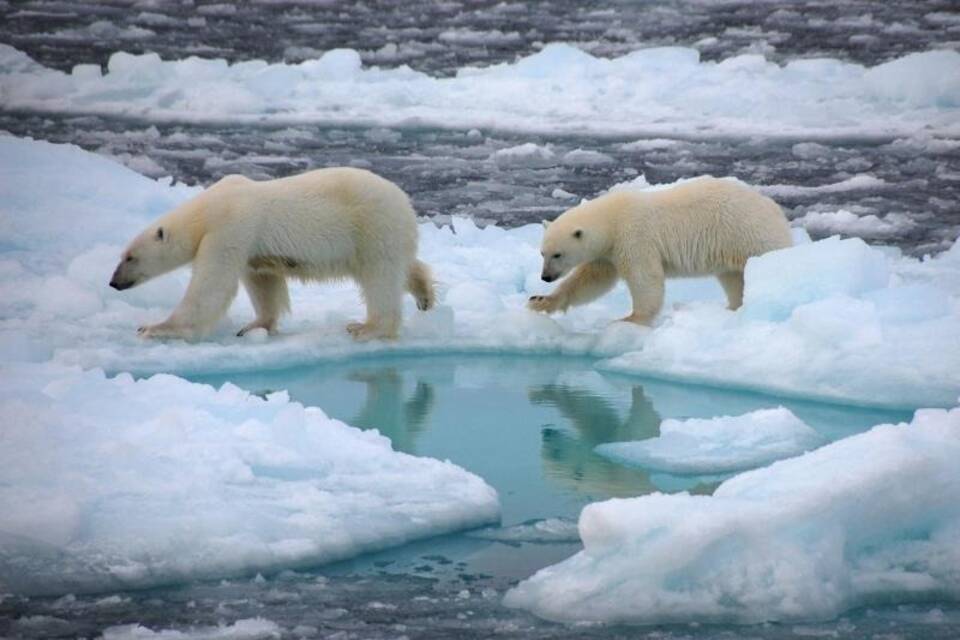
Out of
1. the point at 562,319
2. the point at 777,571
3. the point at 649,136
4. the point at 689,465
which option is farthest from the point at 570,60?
the point at 777,571

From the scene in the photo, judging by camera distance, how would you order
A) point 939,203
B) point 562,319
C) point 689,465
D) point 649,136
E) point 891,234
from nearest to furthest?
point 689,465 → point 562,319 → point 891,234 → point 939,203 → point 649,136

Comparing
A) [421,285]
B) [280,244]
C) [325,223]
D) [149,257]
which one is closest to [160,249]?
[149,257]

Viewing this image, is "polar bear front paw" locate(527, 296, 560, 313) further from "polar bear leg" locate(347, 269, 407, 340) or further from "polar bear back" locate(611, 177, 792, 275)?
"polar bear leg" locate(347, 269, 407, 340)

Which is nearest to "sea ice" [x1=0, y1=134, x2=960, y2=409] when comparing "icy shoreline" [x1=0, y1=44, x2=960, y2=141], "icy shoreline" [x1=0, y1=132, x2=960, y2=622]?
"icy shoreline" [x1=0, y1=132, x2=960, y2=622]

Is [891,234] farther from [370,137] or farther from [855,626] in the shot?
[855,626]

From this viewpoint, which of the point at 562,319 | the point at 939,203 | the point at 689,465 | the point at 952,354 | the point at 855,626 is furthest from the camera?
the point at 939,203

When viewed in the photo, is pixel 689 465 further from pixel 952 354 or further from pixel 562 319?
pixel 562 319

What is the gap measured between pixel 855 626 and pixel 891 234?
6.45 m

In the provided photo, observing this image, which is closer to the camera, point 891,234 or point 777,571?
point 777,571

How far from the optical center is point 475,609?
3.78 meters

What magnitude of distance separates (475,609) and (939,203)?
785cm

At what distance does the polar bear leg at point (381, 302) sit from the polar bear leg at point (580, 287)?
712 millimetres

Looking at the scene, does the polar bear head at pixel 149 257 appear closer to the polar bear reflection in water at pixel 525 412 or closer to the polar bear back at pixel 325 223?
the polar bear back at pixel 325 223

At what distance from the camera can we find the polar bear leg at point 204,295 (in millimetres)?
6320
